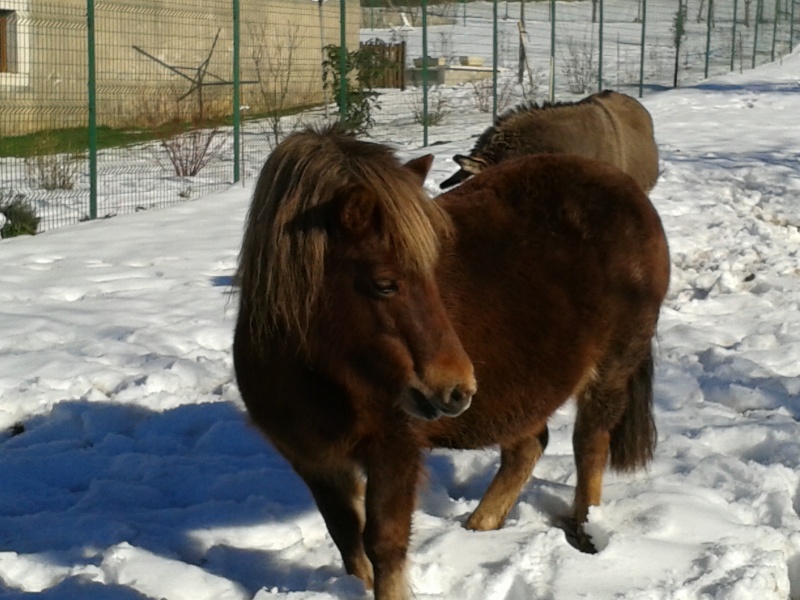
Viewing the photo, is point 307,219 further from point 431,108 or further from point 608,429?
point 431,108

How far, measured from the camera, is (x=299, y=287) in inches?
113

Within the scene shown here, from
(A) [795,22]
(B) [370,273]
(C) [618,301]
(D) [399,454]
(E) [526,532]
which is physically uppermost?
(A) [795,22]

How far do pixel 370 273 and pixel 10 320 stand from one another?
14.2 ft

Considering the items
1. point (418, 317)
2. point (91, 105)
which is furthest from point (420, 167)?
point (91, 105)

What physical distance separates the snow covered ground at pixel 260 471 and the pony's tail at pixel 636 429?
140mm

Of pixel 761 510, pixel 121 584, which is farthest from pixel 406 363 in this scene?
pixel 761 510

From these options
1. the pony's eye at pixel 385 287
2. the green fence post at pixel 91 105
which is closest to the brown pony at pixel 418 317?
the pony's eye at pixel 385 287

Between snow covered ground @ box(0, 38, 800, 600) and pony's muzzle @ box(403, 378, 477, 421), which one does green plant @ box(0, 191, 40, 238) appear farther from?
pony's muzzle @ box(403, 378, 477, 421)

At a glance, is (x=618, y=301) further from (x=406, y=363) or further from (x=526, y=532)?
(x=406, y=363)

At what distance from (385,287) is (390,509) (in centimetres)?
70

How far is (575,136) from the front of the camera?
28.5ft

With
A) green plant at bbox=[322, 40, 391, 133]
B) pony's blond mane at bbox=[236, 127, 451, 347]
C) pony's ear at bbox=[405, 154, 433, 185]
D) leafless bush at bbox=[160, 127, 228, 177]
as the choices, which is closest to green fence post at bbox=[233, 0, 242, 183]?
leafless bush at bbox=[160, 127, 228, 177]

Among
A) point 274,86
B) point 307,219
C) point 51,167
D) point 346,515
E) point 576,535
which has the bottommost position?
point 576,535

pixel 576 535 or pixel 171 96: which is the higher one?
pixel 171 96
